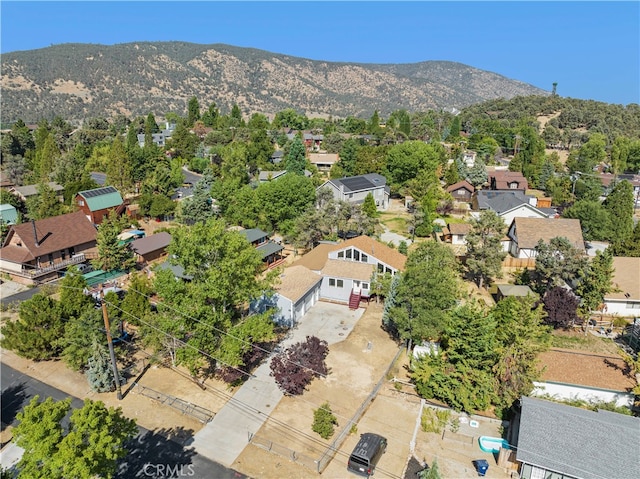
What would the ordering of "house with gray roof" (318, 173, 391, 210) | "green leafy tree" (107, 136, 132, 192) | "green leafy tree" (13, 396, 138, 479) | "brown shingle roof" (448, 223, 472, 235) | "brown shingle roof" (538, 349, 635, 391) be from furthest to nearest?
"house with gray roof" (318, 173, 391, 210) < "green leafy tree" (107, 136, 132, 192) < "brown shingle roof" (448, 223, 472, 235) < "brown shingle roof" (538, 349, 635, 391) < "green leafy tree" (13, 396, 138, 479)

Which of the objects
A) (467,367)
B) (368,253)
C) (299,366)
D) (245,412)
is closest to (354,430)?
(299,366)

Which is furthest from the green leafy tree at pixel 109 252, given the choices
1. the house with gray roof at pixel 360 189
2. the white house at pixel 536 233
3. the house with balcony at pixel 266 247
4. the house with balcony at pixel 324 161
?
the house with balcony at pixel 324 161

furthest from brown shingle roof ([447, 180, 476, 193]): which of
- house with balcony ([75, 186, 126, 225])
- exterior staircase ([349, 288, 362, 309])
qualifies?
house with balcony ([75, 186, 126, 225])

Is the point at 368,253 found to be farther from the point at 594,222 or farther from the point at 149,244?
the point at 594,222

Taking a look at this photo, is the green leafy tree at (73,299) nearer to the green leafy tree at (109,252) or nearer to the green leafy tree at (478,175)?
the green leafy tree at (109,252)

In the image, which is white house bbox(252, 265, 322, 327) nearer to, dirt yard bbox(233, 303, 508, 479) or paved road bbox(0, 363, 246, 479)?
dirt yard bbox(233, 303, 508, 479)

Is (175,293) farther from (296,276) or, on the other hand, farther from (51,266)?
(51,266)

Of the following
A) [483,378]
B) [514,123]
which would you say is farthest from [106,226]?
[514,123]
